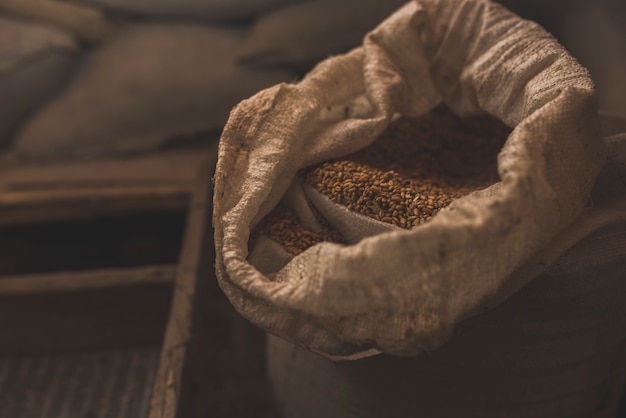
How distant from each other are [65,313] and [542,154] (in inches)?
32.5

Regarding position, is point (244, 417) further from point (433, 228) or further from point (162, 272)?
point (433, 228)

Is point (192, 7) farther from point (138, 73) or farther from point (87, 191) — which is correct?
A: point (87, 191)

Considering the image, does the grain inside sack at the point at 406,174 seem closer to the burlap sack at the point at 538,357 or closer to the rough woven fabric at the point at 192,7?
the burlap sack at the point at 538,357

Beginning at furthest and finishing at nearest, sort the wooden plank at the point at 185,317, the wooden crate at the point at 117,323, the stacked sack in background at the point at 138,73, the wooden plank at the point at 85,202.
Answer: the stacked sack in background at the point at 138,73 → the wooden plank at the point at 85,202 → the wooden crate at the point at 117,323 → the wooden plank at the point at 185,317

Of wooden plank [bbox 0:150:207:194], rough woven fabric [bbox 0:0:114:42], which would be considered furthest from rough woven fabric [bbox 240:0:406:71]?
rough woven fabric [bbox 0:0:114:42]

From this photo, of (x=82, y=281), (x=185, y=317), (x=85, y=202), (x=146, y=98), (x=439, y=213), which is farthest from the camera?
(x=146, y=98)

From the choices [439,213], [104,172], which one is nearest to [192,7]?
[104,172]

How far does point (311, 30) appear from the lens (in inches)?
49.2

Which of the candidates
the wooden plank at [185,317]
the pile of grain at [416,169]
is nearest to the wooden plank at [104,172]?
the wooden plank at [185,317]

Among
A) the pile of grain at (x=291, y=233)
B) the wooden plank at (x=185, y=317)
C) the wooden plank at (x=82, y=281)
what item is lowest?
the wooden plank at (x=82, y=281)

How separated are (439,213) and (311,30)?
2.80 ft

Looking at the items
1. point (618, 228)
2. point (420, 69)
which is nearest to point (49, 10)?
point (420, 69)

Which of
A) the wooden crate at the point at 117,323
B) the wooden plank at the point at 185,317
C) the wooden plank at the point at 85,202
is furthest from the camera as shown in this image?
the wooden plank at the point at 85,202

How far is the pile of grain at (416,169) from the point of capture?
601 millimetres
